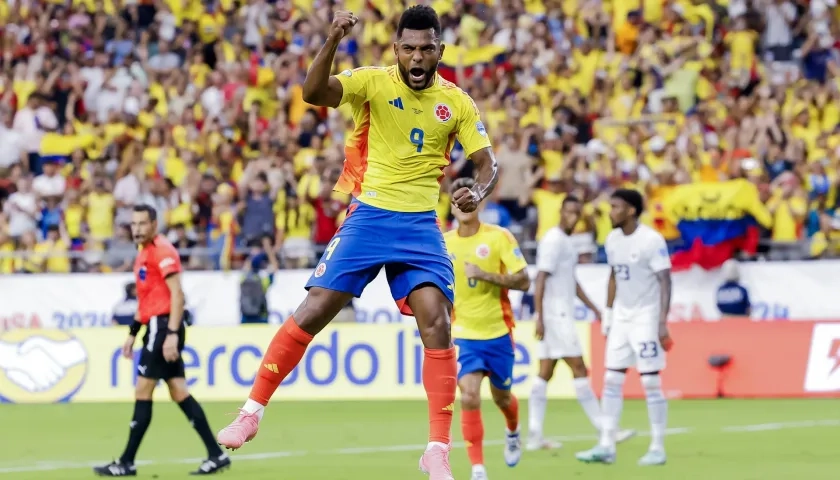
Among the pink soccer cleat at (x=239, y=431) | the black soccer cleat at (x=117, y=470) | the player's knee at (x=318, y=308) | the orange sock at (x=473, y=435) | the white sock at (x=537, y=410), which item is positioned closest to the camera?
the pink soccer cleat at (x=239, y=431)

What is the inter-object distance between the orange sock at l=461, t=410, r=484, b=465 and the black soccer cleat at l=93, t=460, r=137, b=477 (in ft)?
9.54

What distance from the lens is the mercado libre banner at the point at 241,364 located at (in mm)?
19359

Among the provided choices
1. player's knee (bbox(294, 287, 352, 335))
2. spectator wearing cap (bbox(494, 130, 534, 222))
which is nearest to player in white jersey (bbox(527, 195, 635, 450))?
player's knee (bbox(294, 287, 352, 335))

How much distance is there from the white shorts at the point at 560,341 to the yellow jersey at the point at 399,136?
21.0 feet

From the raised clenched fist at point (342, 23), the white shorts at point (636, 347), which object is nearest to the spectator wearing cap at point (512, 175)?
the white shorts at point (636, 347)

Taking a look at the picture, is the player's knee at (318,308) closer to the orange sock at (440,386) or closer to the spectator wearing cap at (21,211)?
the orange sock at (440,386)

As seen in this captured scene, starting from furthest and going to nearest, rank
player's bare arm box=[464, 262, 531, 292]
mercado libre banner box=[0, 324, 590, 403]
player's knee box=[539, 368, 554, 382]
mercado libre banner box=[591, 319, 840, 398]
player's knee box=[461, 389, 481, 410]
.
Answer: mercado libre banner box=[0, 324, 590, 403], mercado libre banner box=[591, 319, 840, 398], player's knee box=[539, 368, 554, 382], player's bare arm box=[464, 262, 531, 292], player's knee box=[461, 389, 481, 410]

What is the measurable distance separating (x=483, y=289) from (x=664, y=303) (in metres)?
1.83

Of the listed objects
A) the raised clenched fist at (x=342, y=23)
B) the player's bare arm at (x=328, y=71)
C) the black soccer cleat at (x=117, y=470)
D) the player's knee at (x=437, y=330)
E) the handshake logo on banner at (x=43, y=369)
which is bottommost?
the handshake logo on banner at (x=43, y=369)

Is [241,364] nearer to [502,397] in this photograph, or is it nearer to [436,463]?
[502,397]

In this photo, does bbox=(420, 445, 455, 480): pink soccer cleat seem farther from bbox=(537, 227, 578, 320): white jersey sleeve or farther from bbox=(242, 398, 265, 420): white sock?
bbox=(537, 227, 578, 320): white jersey sleeve

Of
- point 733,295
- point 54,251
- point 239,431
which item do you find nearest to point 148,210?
point 239,431

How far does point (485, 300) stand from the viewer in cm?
1197

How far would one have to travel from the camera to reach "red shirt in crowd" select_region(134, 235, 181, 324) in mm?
12203
